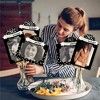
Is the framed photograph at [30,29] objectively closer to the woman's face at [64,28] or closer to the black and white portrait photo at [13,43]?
the black and white portrait photo at [13,43]

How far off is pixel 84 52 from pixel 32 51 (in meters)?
0.25

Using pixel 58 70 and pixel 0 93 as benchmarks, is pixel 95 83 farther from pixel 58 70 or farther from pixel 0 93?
pixel 0 93

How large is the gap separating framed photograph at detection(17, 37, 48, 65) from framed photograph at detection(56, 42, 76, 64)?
7cm

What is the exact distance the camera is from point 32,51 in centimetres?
145

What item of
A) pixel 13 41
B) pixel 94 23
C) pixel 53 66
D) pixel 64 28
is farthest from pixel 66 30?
pixel 94 23

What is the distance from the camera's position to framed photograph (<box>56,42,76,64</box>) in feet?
4.66

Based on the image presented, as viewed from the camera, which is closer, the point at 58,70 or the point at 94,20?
the point at 58,70

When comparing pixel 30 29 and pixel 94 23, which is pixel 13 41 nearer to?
pixel 30 29

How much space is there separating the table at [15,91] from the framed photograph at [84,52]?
0.15 metres

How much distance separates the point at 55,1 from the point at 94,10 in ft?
1.64

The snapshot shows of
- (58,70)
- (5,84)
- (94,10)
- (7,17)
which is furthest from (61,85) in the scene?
(94,10)

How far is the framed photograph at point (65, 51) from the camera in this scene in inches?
55.9

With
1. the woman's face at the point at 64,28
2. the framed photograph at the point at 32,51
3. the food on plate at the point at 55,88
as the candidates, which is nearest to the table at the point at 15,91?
the food on plate at the point at 55,88

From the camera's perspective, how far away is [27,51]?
1.46 meters
